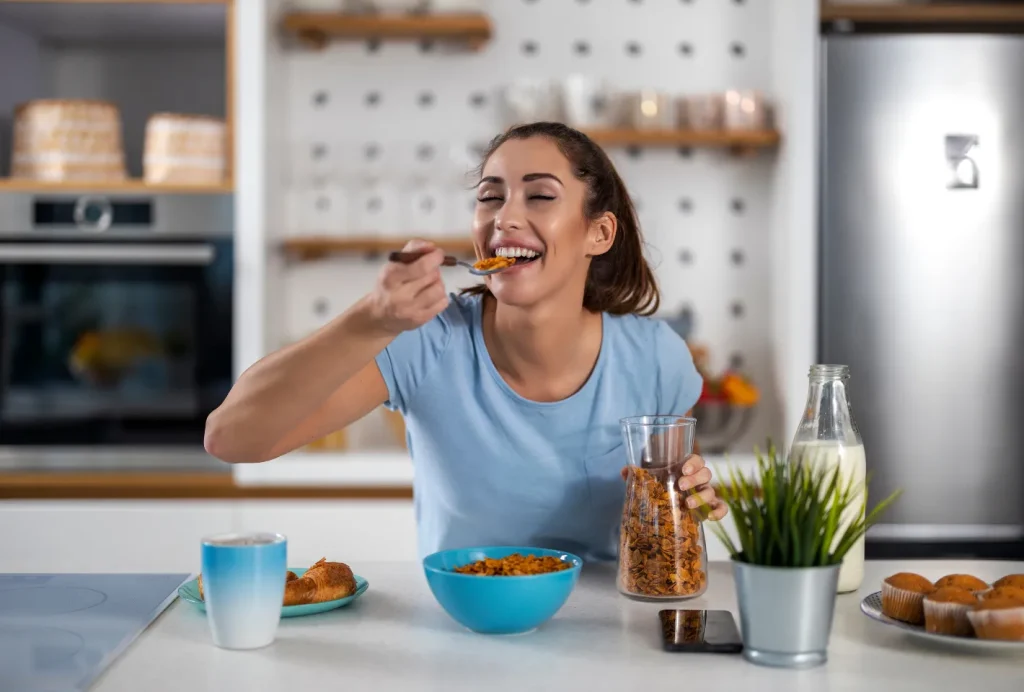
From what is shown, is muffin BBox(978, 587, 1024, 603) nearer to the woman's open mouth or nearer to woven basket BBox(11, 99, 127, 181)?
the woman's open mouth

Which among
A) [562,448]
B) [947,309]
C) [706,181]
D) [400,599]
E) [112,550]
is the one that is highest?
[706,181]

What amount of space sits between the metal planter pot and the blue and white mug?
0.43 meters

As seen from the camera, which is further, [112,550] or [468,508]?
[112,550]

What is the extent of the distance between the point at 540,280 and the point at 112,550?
1.59 m

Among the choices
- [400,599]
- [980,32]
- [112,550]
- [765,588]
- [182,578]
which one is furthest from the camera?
[980,32]

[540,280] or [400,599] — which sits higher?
[540,280]

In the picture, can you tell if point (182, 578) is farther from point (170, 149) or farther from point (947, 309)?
point (947, 309)

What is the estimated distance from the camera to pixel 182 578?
1.35 metres

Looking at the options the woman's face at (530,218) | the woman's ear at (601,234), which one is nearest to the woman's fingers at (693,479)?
the woman's face at (530,218)

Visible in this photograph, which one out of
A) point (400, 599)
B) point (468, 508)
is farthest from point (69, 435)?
point (400, 599)

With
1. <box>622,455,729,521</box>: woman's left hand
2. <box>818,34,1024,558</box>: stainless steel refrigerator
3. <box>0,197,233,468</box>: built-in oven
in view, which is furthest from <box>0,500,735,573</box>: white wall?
<box>622,455,729,521</box>: woman's left hand

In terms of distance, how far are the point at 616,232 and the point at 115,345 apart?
1.58 meters

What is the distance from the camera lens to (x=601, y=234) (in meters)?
1.71

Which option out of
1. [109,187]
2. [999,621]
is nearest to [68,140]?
[109,187]
